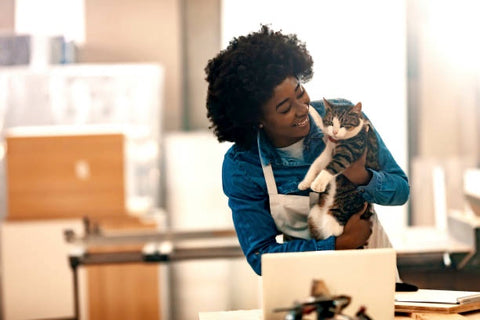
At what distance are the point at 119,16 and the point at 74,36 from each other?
1.17ft

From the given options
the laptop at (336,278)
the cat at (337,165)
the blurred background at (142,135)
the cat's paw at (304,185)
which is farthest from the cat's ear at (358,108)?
the blurred background at (142,135)

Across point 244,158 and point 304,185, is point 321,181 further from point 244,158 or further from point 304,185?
point 244,158

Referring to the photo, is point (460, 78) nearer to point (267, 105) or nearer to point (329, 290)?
point (267, 105)

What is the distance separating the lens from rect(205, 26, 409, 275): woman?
1.90 meters

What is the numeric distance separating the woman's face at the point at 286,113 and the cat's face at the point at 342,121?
57 millimetres

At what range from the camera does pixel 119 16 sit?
17.1 feet

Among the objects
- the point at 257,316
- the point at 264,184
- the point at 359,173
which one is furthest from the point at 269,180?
the point at 257,316

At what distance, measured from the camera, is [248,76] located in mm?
1880

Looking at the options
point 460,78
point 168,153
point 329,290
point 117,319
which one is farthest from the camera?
point 168,153

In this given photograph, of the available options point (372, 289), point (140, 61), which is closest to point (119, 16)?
point (140, 61)

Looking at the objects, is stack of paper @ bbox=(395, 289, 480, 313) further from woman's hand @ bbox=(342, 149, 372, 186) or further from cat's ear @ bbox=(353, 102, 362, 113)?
cat's ear @ bbox=(353, 102, 362, 113)

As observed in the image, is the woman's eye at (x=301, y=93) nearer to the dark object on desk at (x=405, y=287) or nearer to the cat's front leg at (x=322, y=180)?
the cat's front leg at (x=322, y=180)

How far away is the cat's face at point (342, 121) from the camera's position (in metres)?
1.93

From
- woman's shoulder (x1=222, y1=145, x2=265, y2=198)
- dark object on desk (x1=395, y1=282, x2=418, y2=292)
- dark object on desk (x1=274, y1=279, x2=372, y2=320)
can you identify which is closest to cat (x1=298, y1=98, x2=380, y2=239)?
woman's shoulder (x1=222, y1=145, x2=265, y2=198)
